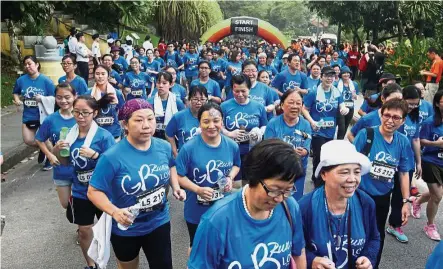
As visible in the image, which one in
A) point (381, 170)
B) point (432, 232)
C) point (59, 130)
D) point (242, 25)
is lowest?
point (432, 232)

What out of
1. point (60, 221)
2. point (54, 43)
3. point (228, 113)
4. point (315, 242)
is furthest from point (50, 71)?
point (315, 242)

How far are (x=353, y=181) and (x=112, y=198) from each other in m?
1.75

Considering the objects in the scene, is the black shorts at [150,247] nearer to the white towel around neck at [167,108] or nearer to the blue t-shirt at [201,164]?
the blue t-shirt at [201,164]

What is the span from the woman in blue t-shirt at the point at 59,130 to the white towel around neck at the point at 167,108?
166 centimetres

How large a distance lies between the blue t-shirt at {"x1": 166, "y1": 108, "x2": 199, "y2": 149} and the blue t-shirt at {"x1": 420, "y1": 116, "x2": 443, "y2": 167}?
8.70ft

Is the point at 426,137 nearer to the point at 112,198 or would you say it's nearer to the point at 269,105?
the point at 269,105

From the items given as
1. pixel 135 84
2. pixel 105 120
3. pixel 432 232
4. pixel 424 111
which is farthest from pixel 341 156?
pixel 135 84

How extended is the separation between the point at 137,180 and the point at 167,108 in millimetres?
3154

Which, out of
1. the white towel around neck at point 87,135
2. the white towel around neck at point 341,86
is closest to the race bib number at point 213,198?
the white towel around neck at point 87,135

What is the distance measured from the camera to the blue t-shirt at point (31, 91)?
284 inches

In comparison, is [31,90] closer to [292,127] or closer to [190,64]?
[292,127]

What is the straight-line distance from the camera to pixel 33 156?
8.99 m

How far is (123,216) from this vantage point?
301 cm

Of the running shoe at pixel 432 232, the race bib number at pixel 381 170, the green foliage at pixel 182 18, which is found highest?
the green foliage at pixel 182 18
